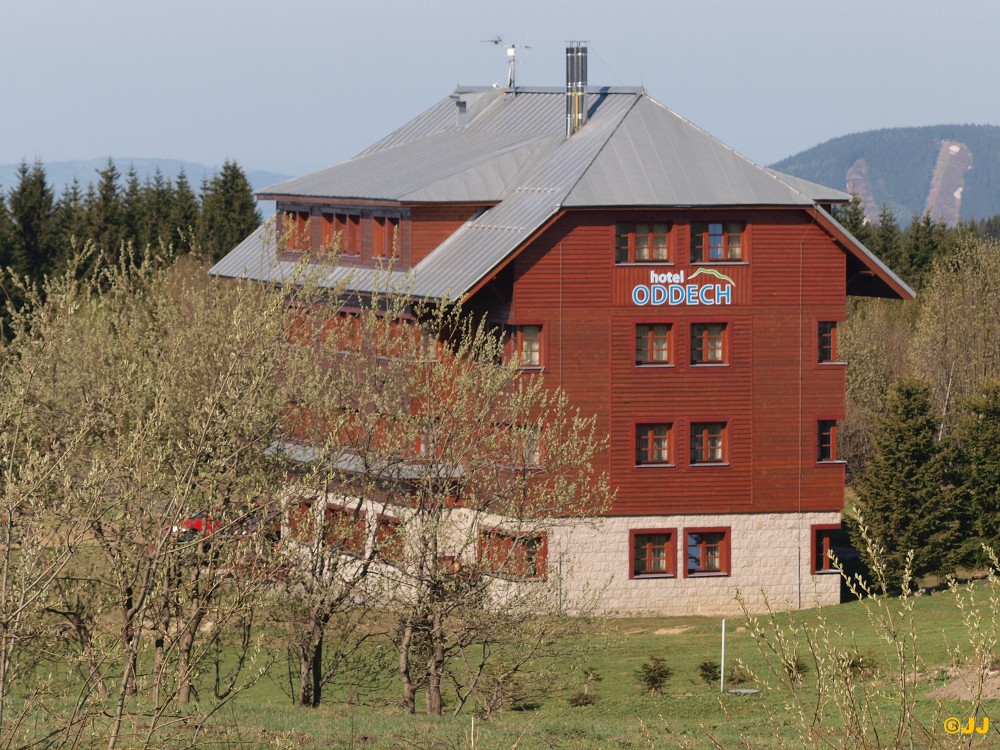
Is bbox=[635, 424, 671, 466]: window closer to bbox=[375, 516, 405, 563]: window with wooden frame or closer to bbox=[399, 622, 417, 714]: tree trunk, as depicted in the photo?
bbox=[375, 516, 405, 563]: window with wooden frame

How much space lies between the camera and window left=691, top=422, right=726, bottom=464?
1838 inches

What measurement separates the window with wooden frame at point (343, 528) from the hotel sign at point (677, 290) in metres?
16.0

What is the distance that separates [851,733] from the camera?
10.9 m

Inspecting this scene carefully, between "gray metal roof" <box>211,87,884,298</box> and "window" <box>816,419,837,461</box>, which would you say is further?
"window" <box>816,419,837,461</box>

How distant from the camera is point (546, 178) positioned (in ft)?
158

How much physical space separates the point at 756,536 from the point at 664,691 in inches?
510

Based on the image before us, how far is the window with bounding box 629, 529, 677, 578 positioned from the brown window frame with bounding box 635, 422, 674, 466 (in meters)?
1.91

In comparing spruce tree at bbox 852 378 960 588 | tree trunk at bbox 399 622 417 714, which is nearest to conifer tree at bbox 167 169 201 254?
spruce tree at bbox 852 378 960 588

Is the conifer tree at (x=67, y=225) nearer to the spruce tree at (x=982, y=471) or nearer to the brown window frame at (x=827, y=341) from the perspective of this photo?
the brown window frame at (x=827, y=341)

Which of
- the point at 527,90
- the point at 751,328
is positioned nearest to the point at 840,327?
the point at 527,90

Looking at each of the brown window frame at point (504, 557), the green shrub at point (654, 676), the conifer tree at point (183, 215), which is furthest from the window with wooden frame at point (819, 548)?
the conifer tree at point (183, 215)

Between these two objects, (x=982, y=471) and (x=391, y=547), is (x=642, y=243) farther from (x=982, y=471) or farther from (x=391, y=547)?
(x=391, y=547)

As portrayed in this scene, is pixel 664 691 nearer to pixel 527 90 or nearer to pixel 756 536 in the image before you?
pixel 756 536

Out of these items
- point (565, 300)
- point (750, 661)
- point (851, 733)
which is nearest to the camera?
point (851, 733)
